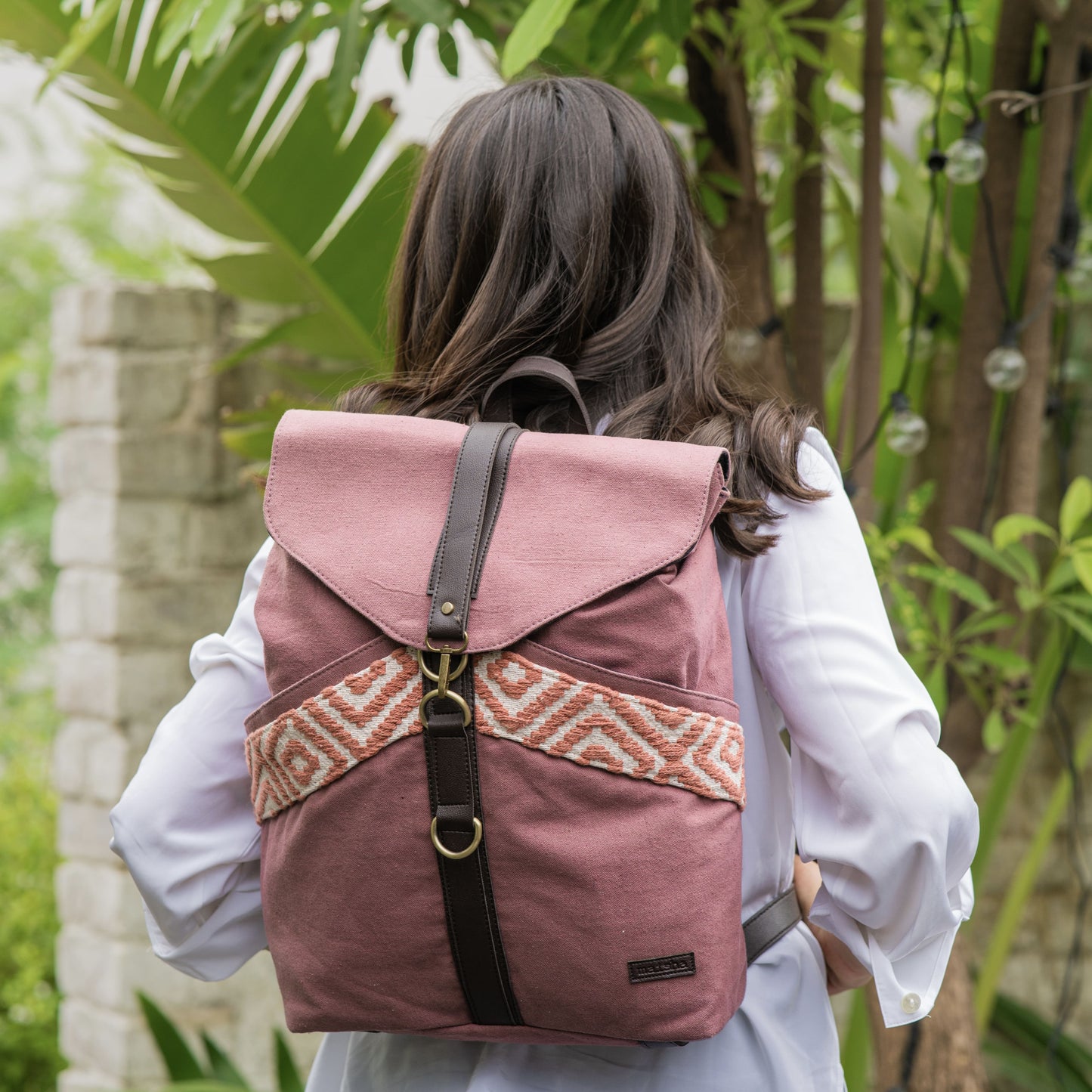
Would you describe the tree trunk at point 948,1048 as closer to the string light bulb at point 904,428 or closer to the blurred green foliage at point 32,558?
the string light bulb at point 904,428

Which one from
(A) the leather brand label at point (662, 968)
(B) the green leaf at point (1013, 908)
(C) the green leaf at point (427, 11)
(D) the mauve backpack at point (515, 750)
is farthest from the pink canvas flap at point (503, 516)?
(B) the green leaf at point (1013, 908)

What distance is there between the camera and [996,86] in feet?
5.99

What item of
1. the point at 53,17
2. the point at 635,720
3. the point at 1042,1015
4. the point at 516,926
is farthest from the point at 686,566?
the point at 1042,1015

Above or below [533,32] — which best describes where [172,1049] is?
below

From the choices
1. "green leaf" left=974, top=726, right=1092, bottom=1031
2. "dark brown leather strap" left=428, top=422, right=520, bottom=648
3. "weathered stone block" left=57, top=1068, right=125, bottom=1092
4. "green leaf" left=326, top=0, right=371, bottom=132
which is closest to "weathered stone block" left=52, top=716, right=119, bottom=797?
"weathered stone block" left=57, top=1068, right=125, bottom=1092

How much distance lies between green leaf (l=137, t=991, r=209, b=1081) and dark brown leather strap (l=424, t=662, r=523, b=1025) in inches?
63.3

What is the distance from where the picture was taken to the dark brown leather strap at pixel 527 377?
33.3 inches

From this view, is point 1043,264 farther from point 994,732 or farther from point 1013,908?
point 1013,908

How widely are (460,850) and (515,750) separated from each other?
72 mm

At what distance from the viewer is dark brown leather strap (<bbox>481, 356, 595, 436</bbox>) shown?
0.85 metres

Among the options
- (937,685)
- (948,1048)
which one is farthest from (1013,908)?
(937,685)

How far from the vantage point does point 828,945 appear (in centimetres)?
100

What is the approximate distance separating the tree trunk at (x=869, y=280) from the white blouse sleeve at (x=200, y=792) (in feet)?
3.64

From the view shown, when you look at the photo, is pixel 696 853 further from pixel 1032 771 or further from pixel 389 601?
pixel 1032 771
